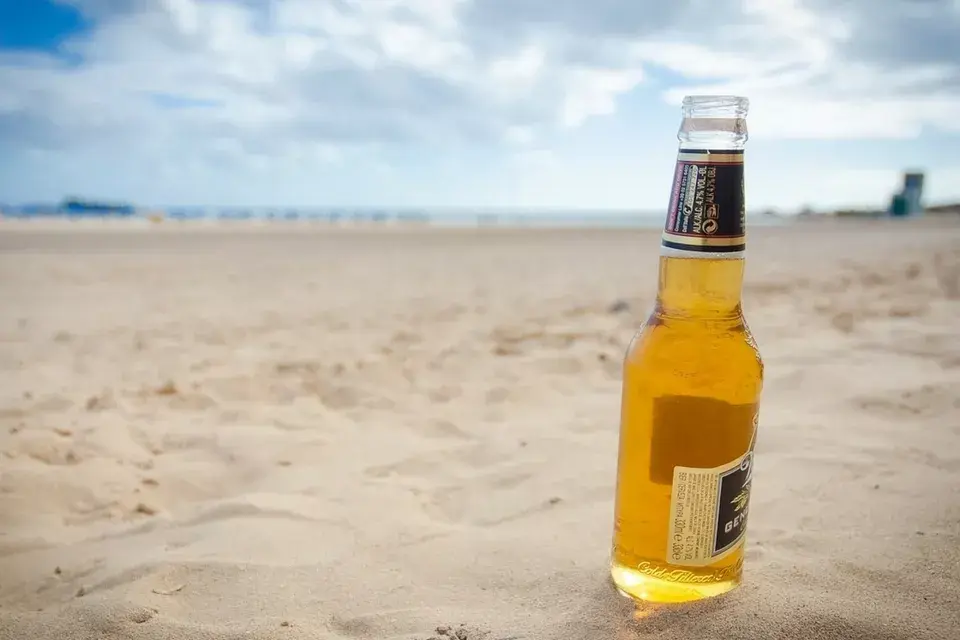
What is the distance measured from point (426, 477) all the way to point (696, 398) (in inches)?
40.3

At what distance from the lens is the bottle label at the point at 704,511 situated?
4.01 feet

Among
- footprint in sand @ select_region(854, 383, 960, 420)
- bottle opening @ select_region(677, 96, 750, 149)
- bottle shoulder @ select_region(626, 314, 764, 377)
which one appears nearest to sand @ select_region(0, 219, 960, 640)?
footprint in sand @ select_region(854, 383, 960, 420)

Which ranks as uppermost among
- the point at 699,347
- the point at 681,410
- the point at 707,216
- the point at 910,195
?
the point at 910,195

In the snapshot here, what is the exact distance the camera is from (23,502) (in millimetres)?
1873

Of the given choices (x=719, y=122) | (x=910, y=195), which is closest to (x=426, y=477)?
(x=719, y=122)

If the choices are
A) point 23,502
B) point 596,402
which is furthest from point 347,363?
point 23,502

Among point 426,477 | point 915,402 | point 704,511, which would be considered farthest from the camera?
point 915,402

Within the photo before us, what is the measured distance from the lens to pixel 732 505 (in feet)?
4.09

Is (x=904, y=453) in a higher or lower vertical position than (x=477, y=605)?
higher

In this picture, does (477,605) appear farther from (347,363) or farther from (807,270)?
(807,270)

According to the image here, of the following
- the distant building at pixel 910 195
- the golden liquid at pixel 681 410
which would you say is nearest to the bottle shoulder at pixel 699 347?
the golden liquid at pixel 681 410

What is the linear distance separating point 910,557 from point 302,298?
Answer: 202 inches

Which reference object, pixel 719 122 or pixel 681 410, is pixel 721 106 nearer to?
pixel 719 122

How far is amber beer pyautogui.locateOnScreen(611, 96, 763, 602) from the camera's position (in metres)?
1.23
